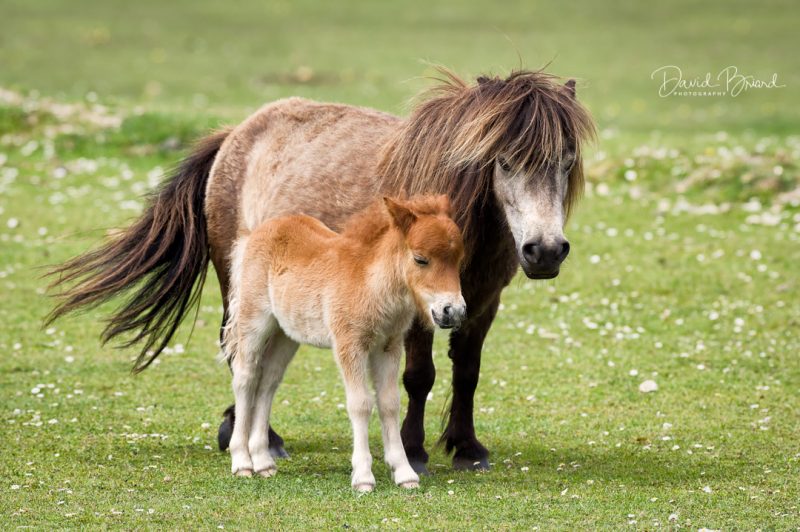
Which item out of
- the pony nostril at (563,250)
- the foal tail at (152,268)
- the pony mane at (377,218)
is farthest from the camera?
the foal tail at (152,268)

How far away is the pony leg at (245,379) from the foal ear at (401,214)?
4.37 ft

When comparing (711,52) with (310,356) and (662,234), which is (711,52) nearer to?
(662,234)

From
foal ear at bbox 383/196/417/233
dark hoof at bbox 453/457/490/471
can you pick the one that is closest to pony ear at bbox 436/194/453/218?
foal ear at bbox 383/196/417/233

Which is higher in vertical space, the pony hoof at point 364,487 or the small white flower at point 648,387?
the small white flower at point 648,387

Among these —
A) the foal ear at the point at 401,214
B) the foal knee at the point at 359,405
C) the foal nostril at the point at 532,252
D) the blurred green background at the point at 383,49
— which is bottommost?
the foal knee at the point at 359,405

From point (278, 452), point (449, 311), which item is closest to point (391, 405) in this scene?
point (449, 311)

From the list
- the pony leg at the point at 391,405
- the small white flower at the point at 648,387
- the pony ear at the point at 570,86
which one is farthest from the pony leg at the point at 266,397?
the small white flower at the point at 648,387

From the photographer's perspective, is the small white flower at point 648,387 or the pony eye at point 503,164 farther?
the small white flower at point 648,387

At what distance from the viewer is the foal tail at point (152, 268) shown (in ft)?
27.4

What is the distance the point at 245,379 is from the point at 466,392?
5.10 ft

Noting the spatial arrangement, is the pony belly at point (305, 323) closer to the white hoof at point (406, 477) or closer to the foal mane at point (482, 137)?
the white hoof at point (406, 477)

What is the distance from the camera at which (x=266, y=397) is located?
283 inches

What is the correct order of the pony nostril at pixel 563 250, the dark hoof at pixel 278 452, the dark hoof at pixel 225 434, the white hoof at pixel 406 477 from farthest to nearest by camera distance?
the dark hoof at pixel 225 434 → the dark hoof at pixel 278 452 → the white hoof at pixel 406 477 → the pony nostril at pixel 563 250

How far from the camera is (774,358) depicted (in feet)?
33.9
